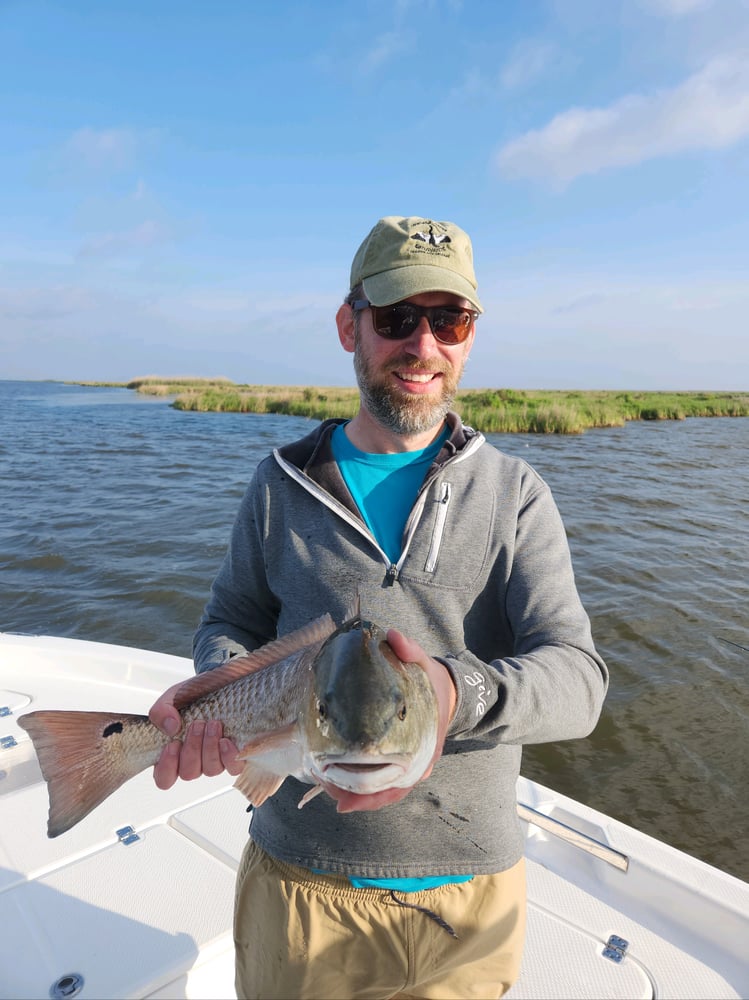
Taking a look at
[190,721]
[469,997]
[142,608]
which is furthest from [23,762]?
[142,608]

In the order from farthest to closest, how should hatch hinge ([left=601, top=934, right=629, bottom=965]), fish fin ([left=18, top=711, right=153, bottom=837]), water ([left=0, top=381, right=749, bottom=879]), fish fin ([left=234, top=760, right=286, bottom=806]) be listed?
water ([left=0, top=381, right=749, bottom=879]), hatch hinge ([left=601, top=934, right=629, bottom=965]), fish fin ([left=18, top=711, right=153, bottom=837]), fish fin ([left=234, top=760, right=286, bottom=806])

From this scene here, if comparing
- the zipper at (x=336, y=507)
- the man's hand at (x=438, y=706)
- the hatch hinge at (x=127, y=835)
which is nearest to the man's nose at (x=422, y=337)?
the zipper at (x=336, y=507)

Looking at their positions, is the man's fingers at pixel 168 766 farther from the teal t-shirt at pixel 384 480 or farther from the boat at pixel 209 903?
the boat at pixel 209 903

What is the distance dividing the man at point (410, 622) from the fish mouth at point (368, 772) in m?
0.41

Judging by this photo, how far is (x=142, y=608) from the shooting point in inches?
435

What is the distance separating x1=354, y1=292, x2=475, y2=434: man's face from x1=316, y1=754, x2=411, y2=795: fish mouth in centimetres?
139

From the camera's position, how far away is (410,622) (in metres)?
2.34

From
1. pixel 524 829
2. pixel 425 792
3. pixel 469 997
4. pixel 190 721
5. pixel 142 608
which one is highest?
pixel 190 721

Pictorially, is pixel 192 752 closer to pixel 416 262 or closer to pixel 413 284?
pixel 413 284

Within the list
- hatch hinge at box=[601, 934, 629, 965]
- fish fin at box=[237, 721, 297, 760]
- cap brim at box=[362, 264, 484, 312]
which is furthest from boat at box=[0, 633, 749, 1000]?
cap brim at box=[362, 264, 484, 312]

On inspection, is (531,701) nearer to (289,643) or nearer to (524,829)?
(289,643)

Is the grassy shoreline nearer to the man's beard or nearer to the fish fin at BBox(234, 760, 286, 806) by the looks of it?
the man's beard

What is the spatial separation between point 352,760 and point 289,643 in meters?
0.61

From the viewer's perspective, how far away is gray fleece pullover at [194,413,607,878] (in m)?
2.16
